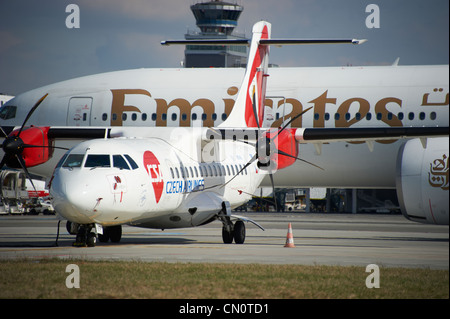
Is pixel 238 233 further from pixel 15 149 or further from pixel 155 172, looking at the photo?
pixel 15 149

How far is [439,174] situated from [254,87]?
40.8ft

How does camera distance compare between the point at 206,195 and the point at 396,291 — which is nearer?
the point at 396,291

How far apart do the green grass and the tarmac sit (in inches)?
27.6

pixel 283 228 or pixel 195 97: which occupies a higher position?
pixel 195 97

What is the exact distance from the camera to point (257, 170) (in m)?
24.8

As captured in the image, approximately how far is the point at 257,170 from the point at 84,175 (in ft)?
29.7

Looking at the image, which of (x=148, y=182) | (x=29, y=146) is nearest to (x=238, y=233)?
(x=148, y=182)

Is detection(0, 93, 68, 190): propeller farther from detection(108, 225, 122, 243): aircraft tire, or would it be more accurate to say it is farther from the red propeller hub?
detection(108, 225, 122, 243): aircraft tire

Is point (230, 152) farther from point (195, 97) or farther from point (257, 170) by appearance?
point (195, 97)

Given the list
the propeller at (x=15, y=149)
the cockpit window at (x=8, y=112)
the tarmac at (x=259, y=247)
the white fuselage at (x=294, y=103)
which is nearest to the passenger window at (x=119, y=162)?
the tarmac at (x=259, y=247)

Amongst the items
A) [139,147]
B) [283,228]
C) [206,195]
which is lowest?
[283,228]

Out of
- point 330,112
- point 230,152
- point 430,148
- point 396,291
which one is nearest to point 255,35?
point 230,152

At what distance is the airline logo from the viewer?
60.6 ft

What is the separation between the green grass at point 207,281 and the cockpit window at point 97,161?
124 inches
